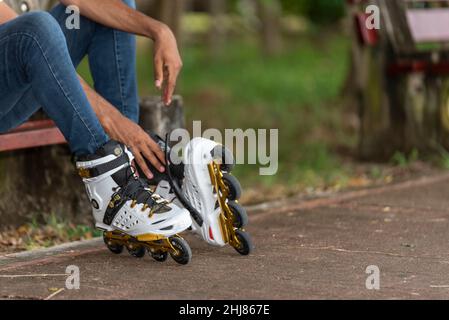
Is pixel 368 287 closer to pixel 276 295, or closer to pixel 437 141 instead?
pixel 276 295

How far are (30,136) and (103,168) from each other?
706 mm

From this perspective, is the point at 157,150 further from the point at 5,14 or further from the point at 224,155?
the point at 5,14

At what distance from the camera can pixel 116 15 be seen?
3.96 metres

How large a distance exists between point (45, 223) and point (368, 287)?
1885 millimetres

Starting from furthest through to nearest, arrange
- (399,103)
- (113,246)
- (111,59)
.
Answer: (399,103) < (111,59) < (113,246)

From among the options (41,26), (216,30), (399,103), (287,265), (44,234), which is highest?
(41,26)

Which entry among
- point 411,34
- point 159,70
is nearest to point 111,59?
point 159,70

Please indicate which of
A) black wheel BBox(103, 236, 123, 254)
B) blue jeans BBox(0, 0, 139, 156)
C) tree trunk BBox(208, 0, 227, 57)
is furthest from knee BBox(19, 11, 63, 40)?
tree trunk BBox(208, 0, 227, 57)

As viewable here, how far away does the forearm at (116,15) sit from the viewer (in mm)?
3918

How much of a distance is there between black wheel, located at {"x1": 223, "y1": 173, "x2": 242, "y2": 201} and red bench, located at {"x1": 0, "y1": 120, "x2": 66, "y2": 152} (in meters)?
0.96

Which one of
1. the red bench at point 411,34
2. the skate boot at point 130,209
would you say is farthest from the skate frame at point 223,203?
the red bench at point 411,34

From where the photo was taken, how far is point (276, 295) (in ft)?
10.7
